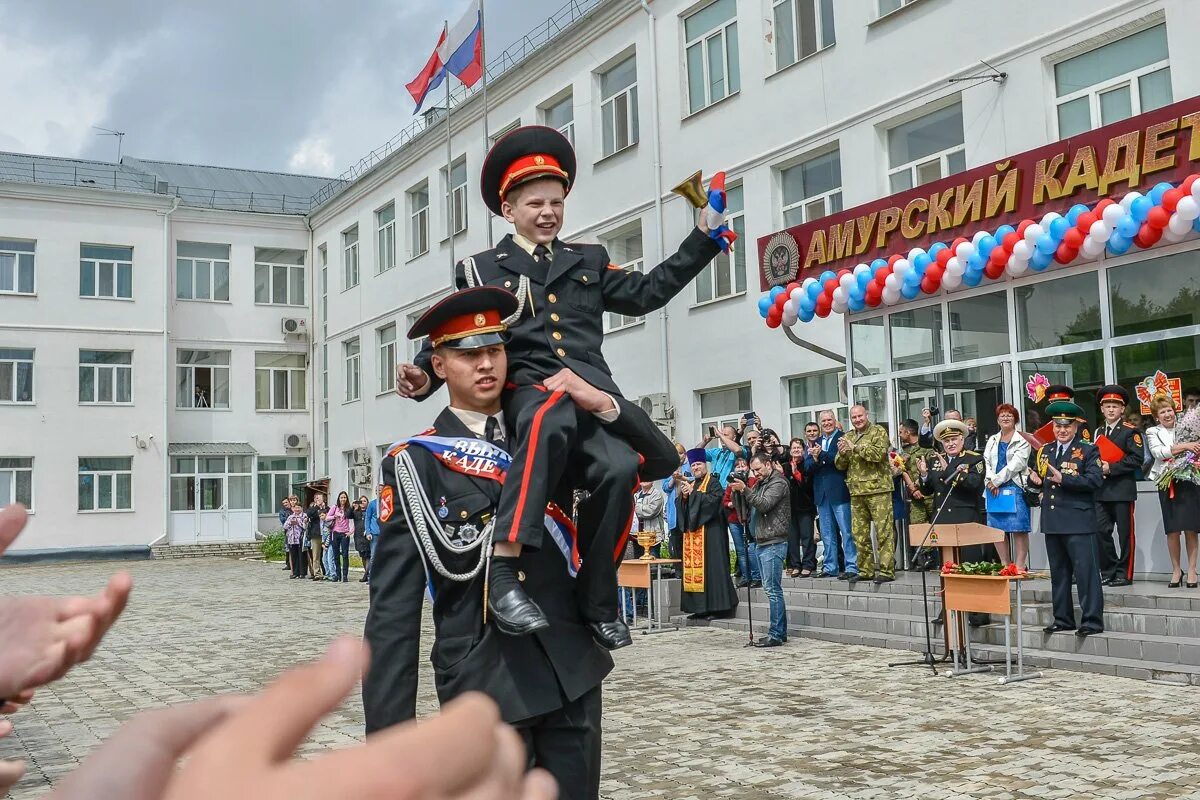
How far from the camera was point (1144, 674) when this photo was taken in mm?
9133

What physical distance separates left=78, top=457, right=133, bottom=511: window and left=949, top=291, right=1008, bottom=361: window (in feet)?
95.1

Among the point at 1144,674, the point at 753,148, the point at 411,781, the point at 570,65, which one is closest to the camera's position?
the point at 411,781

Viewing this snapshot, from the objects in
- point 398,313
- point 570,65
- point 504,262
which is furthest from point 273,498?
point 504,262

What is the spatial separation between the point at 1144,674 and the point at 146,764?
985cm

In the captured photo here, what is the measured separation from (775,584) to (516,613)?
950 centimetres

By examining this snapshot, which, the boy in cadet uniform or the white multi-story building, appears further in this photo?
the white multi-story building

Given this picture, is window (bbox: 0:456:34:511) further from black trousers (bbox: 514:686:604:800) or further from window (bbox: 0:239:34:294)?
black trousers (bbox: 514:686:604:800)

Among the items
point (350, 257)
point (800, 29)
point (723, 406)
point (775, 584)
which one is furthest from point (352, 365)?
point (775, 584)

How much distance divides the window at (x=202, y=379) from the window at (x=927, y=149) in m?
27.4

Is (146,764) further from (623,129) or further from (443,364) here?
(623,129)

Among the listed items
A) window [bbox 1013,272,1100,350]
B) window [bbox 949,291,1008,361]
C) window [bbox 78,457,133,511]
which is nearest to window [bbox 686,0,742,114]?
window [bbox 949,291,1008,361]

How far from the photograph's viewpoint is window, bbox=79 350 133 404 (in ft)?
116

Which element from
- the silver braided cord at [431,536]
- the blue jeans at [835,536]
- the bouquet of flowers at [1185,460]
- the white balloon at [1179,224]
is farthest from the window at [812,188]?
the silver braided cord at [431,536]

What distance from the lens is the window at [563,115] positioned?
83.5 ft
